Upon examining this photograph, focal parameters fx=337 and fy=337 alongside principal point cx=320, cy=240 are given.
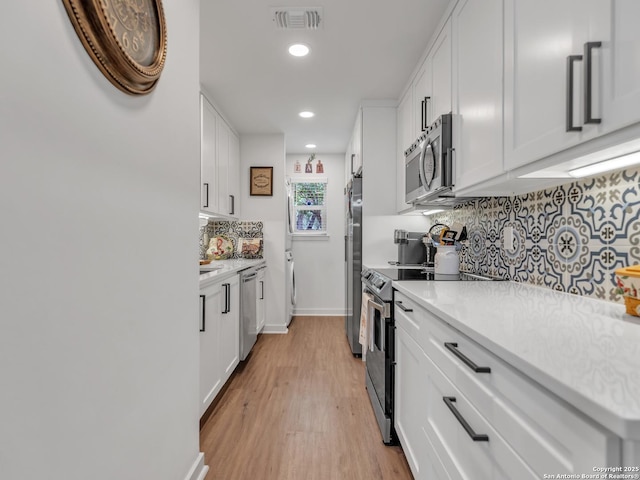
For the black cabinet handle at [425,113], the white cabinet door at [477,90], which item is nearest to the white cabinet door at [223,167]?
the black cabinet handle at [425,113]

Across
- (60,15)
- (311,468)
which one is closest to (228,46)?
(60,15)

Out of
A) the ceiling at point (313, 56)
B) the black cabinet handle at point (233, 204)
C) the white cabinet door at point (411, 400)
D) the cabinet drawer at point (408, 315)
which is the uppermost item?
the ceiling at point (313, 56)

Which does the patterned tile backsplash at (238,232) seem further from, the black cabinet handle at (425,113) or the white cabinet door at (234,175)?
the black cabinet handle at (425,113)

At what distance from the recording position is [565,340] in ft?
2.55

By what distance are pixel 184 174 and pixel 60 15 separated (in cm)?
73

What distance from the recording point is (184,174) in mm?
1445

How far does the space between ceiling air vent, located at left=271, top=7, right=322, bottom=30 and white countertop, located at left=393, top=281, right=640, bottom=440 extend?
172cm

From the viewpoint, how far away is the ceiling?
1974 mm

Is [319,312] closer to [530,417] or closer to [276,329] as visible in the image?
[276,329]

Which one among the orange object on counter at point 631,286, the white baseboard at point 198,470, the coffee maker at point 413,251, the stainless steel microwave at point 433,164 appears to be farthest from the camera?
the coffee maker at point 413,251

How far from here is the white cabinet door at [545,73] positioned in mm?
912

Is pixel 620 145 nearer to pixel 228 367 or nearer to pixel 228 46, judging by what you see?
pixel 228 46

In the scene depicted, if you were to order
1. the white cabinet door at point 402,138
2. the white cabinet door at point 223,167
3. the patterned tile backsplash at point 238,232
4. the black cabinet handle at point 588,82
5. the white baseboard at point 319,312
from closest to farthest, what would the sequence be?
1. the black cabinet handle at point 588,82
2. the white cabinet door at point 402,138
3. the white cabinet door at point 223,167
4. the patterned tile backsplash at point 238,232
5. the white baseboard at point 319,312

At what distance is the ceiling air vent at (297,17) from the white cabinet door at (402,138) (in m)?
1.05
